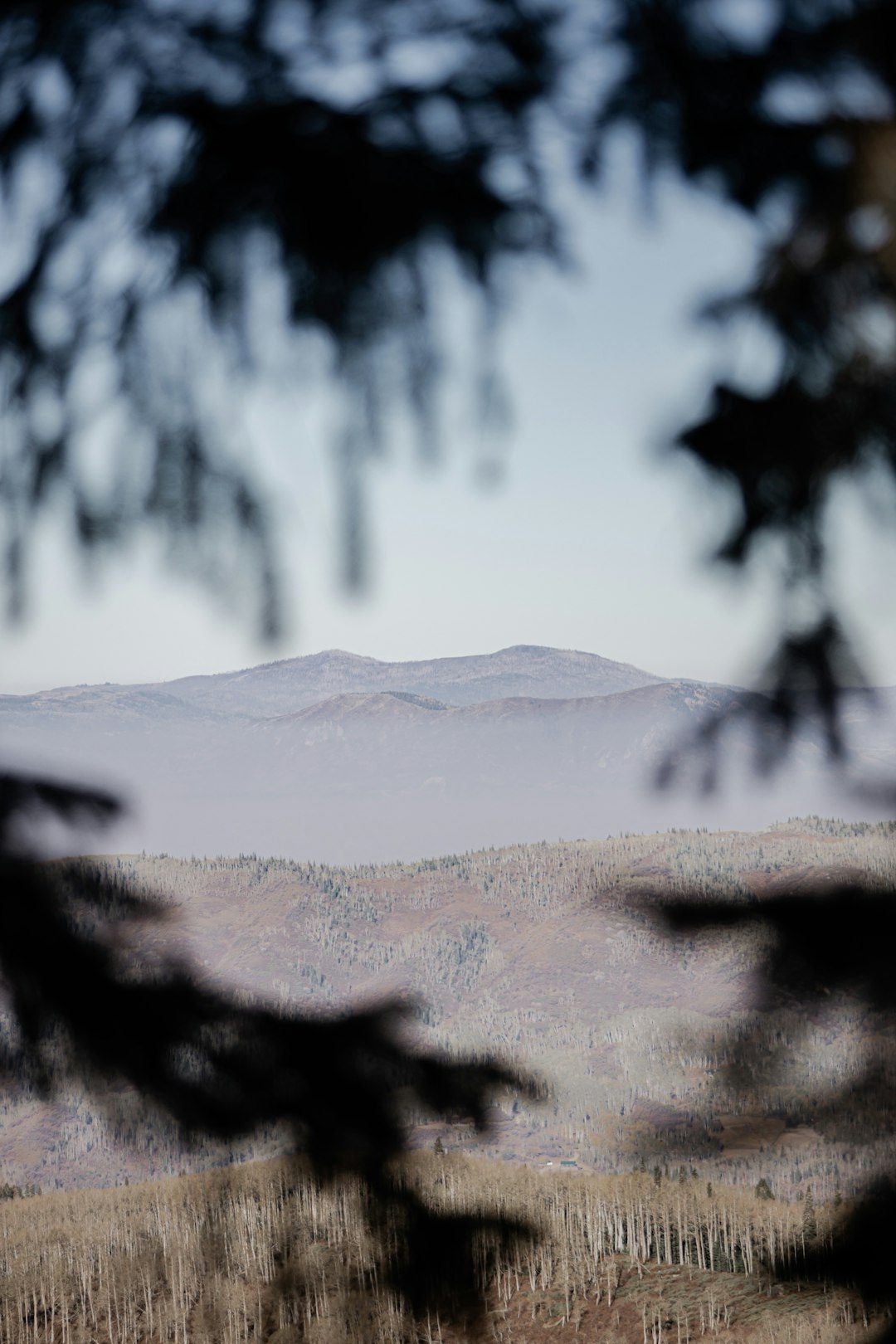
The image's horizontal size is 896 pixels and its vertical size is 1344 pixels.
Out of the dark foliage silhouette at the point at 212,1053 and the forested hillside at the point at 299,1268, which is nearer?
the dark foliage silhouette at the point at 212,1053

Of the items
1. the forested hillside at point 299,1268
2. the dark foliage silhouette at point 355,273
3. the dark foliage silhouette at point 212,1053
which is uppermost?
the dark foliage silhouette at point 355,273

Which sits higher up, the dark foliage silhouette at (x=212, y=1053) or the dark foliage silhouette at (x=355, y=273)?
the dark foliage silhouette at (x=355, y=273)

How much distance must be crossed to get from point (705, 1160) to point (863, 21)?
176cm

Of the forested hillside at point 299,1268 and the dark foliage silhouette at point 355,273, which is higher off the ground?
the dark foliage silhouette at point 355,273

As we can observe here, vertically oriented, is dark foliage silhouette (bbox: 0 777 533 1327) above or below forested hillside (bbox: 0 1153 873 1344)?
above

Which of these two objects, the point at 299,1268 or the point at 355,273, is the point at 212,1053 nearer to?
the point at 299,1268

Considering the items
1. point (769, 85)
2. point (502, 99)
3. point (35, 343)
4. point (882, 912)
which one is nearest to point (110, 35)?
point (35, 343)

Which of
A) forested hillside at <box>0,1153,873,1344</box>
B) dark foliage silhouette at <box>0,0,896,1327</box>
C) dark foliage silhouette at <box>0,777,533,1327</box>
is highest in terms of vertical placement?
dark foliage silhouette at <box>0,0,896,1327</box>

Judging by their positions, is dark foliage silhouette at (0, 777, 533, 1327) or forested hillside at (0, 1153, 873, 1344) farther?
forested hillside at (0, 1153, 873, 1344)

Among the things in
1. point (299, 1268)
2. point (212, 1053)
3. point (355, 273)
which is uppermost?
point (355, 273)

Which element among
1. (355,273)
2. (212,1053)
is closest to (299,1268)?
(212,1053)

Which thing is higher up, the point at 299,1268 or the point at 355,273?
the point at 355,273

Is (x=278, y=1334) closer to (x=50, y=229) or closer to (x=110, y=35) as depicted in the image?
(x=50, y=229)

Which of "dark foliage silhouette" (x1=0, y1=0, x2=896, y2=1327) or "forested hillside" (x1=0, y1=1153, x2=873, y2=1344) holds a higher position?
"dark foliage silhouette" (x1=0, y1=0, x2=896, y2=1327)
